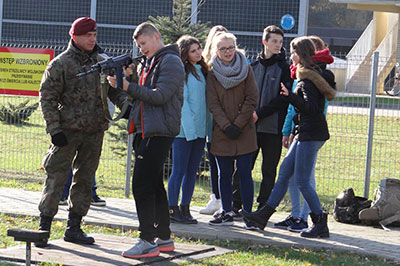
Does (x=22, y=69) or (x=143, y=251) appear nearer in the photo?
(x=143, y=251)

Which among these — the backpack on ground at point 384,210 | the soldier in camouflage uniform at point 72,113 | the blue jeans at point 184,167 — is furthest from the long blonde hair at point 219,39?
the backpack on ground at point 384,210

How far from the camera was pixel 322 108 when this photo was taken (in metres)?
8.12

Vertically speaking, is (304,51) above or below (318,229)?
above

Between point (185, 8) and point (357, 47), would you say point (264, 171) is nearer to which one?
point (185, 8)

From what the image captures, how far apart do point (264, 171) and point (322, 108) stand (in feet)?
3.89

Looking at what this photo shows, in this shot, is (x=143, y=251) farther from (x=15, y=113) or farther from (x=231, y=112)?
(x=15, y=113)

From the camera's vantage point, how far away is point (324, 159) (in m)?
13.0

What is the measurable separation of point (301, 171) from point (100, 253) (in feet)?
7.72

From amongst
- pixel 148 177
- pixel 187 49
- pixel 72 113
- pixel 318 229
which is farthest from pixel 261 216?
pixel 72 113

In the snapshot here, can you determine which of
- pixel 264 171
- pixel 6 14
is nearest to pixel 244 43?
pixel 6 14

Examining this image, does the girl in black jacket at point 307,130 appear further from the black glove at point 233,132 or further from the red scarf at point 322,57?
the black glove at point 233,132

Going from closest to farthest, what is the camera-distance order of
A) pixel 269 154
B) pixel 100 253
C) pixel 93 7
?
pixel 100 253, pixel 269 154, pixel 93 7

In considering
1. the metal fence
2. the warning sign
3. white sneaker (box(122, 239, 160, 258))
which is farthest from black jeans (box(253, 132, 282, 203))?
the warning sign

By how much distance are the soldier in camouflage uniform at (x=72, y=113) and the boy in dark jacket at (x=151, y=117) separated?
0.53m
